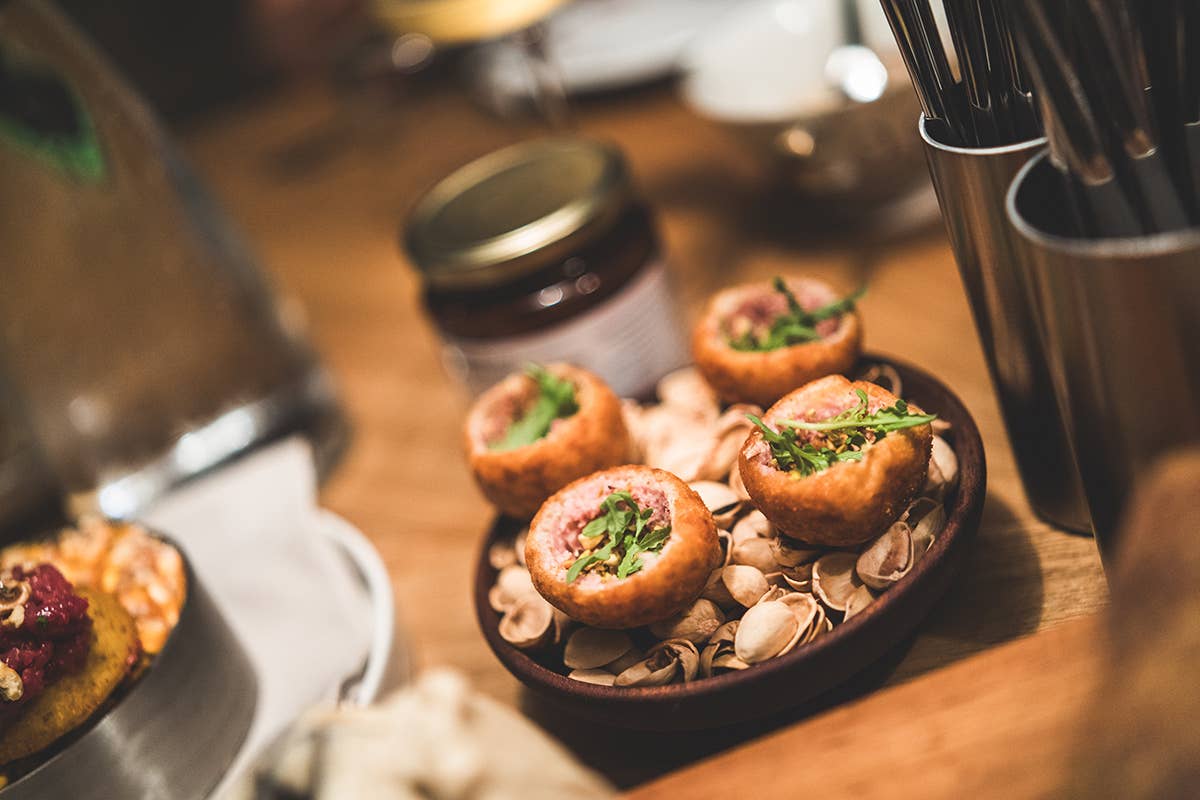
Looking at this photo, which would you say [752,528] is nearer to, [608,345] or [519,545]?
[519,545]

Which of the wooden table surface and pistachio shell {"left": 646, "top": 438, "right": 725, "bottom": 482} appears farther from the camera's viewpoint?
pistachio shell {"left": 646, "top": 438, "right": 725, "bottom": 482}

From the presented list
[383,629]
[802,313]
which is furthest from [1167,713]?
[383,629]

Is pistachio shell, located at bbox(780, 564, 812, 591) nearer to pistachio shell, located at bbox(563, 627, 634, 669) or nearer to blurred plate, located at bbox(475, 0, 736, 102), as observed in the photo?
pistachio shell, located at bbox(563, 627, 634, 669)

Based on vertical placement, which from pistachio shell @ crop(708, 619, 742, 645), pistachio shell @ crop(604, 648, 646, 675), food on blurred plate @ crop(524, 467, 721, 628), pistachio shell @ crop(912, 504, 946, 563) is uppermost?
food on blurred plate @ crop(524, 467, 721, 628)

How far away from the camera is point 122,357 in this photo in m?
0.68

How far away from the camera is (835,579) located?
1.09ft

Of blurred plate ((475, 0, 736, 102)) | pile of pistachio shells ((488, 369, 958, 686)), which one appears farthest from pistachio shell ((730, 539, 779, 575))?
blurred plate ((475, 0, 736, 102))

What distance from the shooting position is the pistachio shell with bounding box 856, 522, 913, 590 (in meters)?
0.32

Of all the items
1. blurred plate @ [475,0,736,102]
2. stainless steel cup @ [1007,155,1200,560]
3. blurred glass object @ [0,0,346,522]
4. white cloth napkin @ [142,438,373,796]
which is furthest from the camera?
blurred plate @ [475,0,736,102]

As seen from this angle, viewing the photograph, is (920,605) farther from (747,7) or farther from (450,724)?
(747,7)

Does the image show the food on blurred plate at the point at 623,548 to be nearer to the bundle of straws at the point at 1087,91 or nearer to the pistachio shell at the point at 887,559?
the pistachio shell at the point at 887,559

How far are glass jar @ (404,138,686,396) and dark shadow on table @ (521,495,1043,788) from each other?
19 centimetres

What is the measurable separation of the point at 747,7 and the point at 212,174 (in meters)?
0.81

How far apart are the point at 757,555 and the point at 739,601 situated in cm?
2
